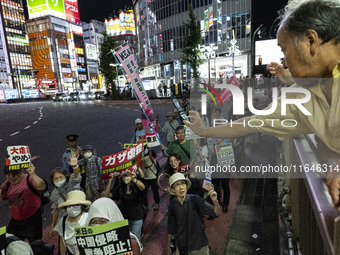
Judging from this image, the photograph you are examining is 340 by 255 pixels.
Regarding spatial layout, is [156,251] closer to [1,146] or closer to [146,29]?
[1,146]

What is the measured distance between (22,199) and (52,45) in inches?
3823

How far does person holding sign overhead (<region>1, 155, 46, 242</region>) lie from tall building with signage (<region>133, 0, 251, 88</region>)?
32749 mm

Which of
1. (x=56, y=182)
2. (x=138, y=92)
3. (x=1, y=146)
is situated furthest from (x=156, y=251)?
(x=1, y=146)

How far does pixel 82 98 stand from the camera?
50.7 meters

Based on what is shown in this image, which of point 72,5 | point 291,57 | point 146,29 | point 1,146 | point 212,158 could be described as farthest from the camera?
point 72,5

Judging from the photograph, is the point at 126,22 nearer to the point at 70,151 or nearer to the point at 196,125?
the point at 70,151

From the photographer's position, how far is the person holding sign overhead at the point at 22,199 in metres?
3.84

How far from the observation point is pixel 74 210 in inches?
123

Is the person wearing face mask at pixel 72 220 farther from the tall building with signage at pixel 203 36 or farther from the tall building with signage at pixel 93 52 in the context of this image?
the tall building with signage at pixel 93 52

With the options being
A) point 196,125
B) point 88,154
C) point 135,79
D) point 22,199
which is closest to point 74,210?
point 22,199

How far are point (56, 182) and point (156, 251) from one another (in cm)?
216

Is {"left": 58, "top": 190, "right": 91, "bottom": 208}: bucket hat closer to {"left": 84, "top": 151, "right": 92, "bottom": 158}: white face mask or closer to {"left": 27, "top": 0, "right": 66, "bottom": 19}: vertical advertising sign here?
{"left": 84, "top": 151, "right": 92, "bottom": 158}: white face mask

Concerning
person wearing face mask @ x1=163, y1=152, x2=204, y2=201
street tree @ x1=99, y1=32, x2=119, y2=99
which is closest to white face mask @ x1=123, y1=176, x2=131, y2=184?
person wearing face mask @ x1=163, y1=152, x2=204, y2=201

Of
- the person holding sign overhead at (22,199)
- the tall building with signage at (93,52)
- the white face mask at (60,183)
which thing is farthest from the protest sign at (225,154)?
the tall building with signage at (93,52)
